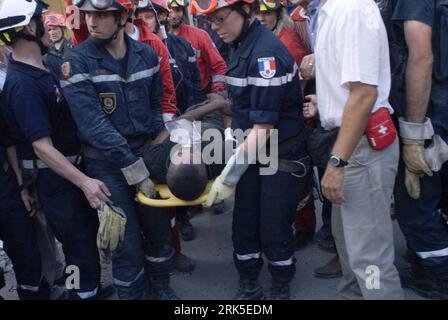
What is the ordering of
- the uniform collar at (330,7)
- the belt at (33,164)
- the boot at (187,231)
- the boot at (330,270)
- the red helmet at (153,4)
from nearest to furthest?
the uniform collar at (330,7) < the belt at (33,164) < the boot at (330,270) < the red helmet at (153,4) < the boot at (187,231)

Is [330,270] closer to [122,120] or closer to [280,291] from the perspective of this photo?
[280,291]

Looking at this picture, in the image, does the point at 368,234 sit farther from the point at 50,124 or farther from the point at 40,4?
the point at 40,4

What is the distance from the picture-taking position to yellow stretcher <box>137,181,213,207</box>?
270cm

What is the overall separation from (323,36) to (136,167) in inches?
51.9

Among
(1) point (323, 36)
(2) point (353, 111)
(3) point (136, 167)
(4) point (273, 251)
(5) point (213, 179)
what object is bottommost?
(4) point (273, 251)

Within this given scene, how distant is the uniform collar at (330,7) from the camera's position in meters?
2.27

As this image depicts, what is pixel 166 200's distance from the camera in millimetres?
2727

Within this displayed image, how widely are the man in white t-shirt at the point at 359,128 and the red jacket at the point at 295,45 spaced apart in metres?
1.21

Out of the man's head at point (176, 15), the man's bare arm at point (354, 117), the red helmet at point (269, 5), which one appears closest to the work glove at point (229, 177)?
the man's bare arm at point (354, 117)

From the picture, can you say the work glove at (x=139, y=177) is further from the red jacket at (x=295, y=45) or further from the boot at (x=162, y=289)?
the red jacket at (x=295, y=45)

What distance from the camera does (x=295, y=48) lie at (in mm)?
3666

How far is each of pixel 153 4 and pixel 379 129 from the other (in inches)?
111

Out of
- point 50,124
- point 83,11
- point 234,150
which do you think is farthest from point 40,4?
point 234,150

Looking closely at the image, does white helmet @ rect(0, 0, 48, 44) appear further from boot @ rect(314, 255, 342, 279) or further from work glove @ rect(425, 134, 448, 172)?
boot @ rect(314, 255, 342, 279)
